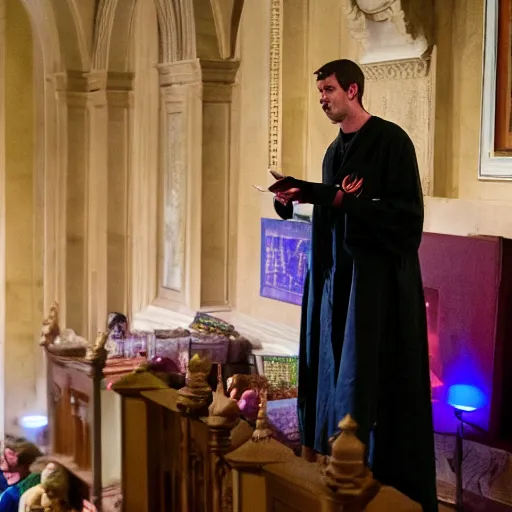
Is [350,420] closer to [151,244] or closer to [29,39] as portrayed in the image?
[151,244]

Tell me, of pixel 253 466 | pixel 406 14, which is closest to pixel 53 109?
pixel 406 14

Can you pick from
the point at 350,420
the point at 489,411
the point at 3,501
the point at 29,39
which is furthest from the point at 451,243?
the point at 29,39

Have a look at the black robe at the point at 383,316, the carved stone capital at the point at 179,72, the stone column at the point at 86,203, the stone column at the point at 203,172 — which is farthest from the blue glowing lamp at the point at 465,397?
the stone column at the point at 86,203

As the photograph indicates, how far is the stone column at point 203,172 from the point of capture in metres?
7.38

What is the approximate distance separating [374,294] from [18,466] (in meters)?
4.70

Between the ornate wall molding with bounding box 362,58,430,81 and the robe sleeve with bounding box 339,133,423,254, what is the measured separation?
217 centimetres

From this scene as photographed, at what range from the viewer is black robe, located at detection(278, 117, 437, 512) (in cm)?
317

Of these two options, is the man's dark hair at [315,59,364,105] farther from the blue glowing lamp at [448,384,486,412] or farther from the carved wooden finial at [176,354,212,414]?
the blue glowing lamp at [448,384,486,412]

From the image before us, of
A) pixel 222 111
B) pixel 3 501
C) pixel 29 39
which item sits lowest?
pixel 3 501

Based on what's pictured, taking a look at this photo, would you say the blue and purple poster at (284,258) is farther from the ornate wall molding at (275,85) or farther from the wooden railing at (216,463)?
the wooden railing at (216,463)

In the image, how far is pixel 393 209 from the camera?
3.17 m

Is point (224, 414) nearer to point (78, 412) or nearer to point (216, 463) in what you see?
point (216, 463)

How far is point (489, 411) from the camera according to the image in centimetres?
484

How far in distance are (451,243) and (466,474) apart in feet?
3.66
